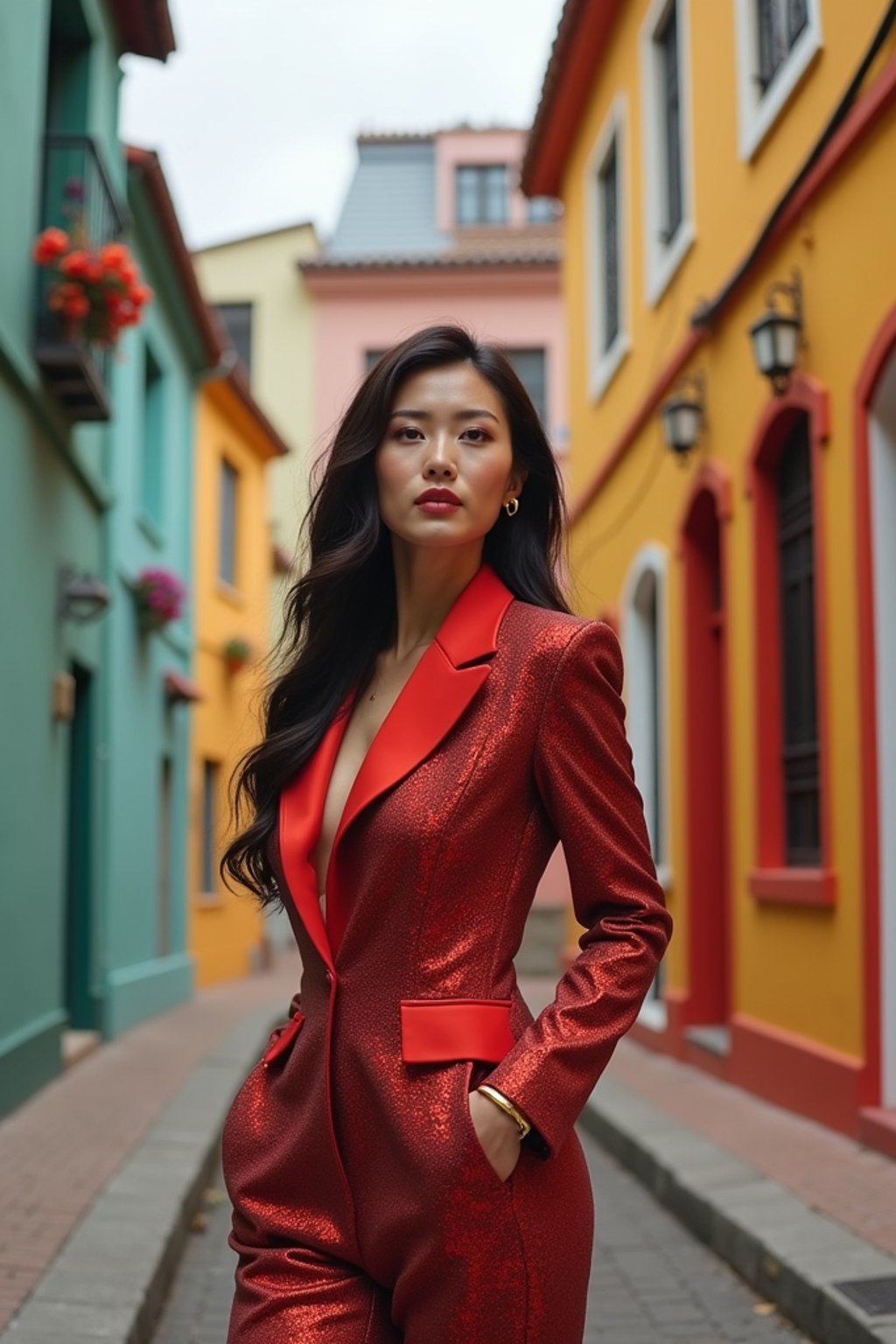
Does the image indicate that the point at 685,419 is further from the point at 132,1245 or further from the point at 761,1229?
the point at 132,1245

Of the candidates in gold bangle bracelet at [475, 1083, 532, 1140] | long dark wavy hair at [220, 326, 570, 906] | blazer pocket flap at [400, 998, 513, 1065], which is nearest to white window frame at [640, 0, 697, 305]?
long dark wavy hair at [220, 326, 570, 906]

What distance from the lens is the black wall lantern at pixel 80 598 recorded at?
9.93 metres

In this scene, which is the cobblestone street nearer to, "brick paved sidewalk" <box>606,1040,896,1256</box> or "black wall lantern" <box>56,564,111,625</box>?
"brick paved sidewalk" <box>606,1040,896,1256</box>

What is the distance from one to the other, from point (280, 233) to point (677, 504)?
16.3 meters

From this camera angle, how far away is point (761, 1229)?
5281mm

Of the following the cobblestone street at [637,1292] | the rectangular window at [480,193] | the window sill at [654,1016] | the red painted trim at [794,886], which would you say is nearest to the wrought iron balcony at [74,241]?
the red painted trim at [794,886]

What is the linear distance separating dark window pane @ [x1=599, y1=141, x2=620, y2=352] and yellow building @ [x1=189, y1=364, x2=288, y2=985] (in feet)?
16.6

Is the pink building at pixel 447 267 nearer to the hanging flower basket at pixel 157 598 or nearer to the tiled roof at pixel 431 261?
the tiled roof at pixel 431 261

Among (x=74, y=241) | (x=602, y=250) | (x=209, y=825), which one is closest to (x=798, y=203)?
(x=74, y=241)

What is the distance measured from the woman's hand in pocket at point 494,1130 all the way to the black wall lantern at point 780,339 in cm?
656

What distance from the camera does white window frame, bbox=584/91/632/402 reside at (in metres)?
12.7

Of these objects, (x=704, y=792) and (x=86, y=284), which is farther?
(x=704, y=792)

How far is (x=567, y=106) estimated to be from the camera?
14547mm

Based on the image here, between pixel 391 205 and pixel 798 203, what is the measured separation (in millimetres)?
20336
